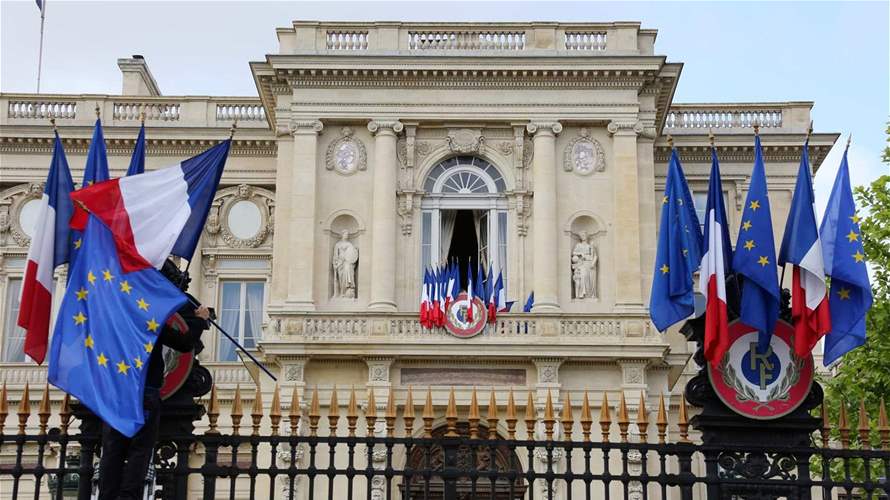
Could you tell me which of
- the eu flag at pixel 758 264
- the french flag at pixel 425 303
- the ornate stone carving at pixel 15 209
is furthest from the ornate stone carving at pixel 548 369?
the eu flag at pixel 758 264

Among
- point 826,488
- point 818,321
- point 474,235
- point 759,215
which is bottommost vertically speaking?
point 826,488

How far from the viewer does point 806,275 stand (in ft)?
39.4

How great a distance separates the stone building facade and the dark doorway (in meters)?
0.05

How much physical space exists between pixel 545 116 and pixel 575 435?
8.93m

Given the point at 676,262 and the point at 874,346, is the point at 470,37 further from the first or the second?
the point at 676,262

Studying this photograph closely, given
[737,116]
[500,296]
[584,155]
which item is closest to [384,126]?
[584,155]

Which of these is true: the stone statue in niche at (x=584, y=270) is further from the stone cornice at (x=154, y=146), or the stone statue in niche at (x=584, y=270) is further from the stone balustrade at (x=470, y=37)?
the stone cornice at (x=154, y=146)

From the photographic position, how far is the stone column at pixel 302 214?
3262cm

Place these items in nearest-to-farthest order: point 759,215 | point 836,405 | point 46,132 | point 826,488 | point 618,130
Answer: point 826,488, point 759,215, point 836,405, point 618,130, point 46,132

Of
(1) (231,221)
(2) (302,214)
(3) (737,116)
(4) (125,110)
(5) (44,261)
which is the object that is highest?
(4) (125,110)

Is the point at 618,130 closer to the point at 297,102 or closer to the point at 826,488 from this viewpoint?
the point at 297,102

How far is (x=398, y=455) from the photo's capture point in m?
29.8

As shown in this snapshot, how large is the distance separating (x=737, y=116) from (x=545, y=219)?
8.87 metres

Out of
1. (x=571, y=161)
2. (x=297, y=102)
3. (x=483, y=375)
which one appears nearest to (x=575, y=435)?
(x=483, y=375)
